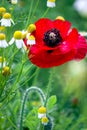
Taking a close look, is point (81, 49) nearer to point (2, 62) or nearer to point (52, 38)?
point (52, 38)

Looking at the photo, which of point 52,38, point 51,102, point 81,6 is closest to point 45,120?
point 51,102

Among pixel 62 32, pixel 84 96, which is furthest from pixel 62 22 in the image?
pixel 84 96

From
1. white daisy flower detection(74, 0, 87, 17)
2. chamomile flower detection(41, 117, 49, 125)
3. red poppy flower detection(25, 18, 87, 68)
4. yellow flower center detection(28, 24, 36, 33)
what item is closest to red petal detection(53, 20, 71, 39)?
red poppy flower detection(25, 18, 87, 68)

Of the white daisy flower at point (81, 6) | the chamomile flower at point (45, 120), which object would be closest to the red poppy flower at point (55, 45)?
the chamomile flower at point (45, 120)

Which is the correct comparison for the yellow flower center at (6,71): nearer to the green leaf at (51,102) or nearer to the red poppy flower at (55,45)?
the red poppy flower at (55,45)

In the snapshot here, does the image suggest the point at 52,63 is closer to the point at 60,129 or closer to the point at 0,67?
the point at 0,67

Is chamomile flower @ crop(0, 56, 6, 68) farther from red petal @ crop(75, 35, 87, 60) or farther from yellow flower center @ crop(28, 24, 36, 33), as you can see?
red petal @ crop(75, 35, 87, 60)

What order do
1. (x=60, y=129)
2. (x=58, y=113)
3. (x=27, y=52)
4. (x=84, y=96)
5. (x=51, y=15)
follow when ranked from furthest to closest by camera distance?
(x=51, y=15)
(x=84, y=96)
(x=58, y=113)
(x=60, y=129)
(x=27, y=52)

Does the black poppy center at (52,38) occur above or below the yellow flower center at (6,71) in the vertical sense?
above
